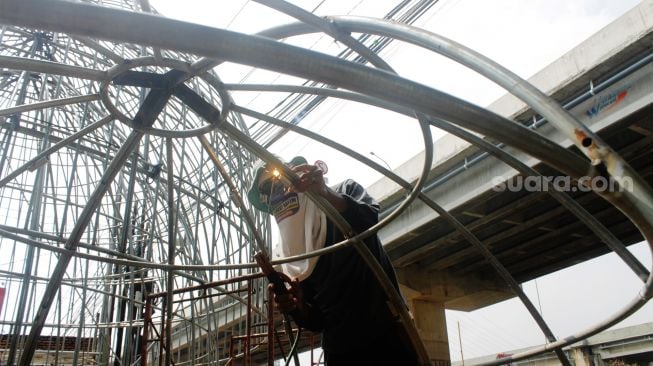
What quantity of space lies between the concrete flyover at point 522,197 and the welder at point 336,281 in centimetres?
153

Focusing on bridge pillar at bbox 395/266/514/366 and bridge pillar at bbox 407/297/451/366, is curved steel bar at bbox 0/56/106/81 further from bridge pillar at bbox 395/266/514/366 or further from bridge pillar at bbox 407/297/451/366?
bridge pillar at bbox 407/297/451/366

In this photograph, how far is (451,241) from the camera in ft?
41.4

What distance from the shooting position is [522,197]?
34.1ft

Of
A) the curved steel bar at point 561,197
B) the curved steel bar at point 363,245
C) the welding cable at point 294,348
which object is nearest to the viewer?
the curved steel bar at point 561,197

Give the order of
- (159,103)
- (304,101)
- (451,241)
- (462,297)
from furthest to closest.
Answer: (462,297)
(451,241)
(304,101)
(159,103)

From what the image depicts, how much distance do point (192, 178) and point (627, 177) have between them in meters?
7.07

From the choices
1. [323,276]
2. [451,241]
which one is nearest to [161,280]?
[323,276]

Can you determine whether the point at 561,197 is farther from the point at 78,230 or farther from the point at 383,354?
the point at 78,230

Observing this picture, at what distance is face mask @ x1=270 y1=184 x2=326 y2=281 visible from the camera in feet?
14.3

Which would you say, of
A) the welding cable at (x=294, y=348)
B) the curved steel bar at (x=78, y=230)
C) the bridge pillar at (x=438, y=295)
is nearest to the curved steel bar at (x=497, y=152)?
the curved steel bar at (x=78, y=230)

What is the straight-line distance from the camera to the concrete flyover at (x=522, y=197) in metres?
7.91

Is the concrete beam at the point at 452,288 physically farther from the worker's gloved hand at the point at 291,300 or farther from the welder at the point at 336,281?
the worker's gloved hand at the point at 291,300

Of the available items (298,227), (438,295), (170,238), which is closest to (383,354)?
(298,227)

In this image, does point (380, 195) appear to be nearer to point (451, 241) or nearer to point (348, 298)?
point (451, 241)
